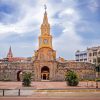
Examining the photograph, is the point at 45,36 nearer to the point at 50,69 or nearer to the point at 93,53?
the point at 50,69

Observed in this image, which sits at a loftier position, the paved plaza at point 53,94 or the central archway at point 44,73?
the central archway at point 44,73

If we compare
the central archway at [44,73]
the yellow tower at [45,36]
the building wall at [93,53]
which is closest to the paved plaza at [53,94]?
the central archway at [44,73]

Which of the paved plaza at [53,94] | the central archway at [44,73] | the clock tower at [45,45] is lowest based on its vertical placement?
the paved plaza at [53,94]

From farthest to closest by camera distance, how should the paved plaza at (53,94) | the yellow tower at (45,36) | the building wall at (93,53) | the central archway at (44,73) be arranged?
the building wall at (93,53) → the central archway at (44,73) → the yellow tower at (45,36) → the paved plaza at (53,94)

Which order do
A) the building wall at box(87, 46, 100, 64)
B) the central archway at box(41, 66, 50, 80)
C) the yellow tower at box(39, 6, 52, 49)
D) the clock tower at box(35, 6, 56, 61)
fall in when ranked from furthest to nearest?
the building wall at box(87, 46, 100, 64) < the central archway at box(41, 66, 50, 80) < the yellow tower at box(39, 6, 52, 49) < the clock tower at box(35, 6, 56, 61)

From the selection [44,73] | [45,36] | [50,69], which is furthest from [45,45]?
[44,73]

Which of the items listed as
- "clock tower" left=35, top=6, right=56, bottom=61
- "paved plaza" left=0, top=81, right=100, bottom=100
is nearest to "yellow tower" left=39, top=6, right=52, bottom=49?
"clock tower" left=35, top=6, right=56, bottom=61

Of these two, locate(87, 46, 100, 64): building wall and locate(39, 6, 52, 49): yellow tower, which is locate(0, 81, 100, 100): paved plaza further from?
locate(87, 46, 100, 64): building wall

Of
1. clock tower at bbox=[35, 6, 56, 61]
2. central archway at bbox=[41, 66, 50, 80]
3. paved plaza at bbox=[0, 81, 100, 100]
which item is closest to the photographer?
paved plaza at bbox=[0, 81, 100, 100]

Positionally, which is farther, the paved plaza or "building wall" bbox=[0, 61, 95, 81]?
"building wall" bbox=[0, 61, 95, 81]

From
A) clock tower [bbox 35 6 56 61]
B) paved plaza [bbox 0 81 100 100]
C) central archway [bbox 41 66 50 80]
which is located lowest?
paved plaza [bbox 0 81 100 100]

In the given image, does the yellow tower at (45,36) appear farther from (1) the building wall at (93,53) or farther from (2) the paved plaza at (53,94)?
(2) the paved plaza at (53,94)

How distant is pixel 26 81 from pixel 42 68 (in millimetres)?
35352

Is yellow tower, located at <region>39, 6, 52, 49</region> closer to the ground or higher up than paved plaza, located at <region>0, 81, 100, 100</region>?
higher up
